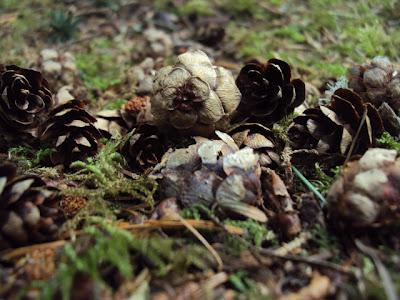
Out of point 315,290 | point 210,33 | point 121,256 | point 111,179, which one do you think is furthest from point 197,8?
point 315,290

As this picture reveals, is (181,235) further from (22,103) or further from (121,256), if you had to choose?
(22,103)

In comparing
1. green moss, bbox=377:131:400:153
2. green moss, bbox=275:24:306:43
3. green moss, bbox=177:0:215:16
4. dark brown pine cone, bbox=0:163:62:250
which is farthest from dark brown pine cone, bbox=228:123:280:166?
green moss, bbox=177:0:215:16

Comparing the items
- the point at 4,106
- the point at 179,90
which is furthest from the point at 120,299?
the point at 4,106

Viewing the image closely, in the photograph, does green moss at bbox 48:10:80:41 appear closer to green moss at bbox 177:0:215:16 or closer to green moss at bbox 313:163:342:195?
green moss at bbox 177:0:215:16

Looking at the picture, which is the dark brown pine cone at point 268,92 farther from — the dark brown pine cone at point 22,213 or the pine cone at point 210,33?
the pine cone at point 210,33

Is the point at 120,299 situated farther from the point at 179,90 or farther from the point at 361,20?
the point at 361,20

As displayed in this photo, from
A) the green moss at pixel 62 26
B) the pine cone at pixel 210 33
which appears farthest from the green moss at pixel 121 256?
the green moss at pixel 62 26
